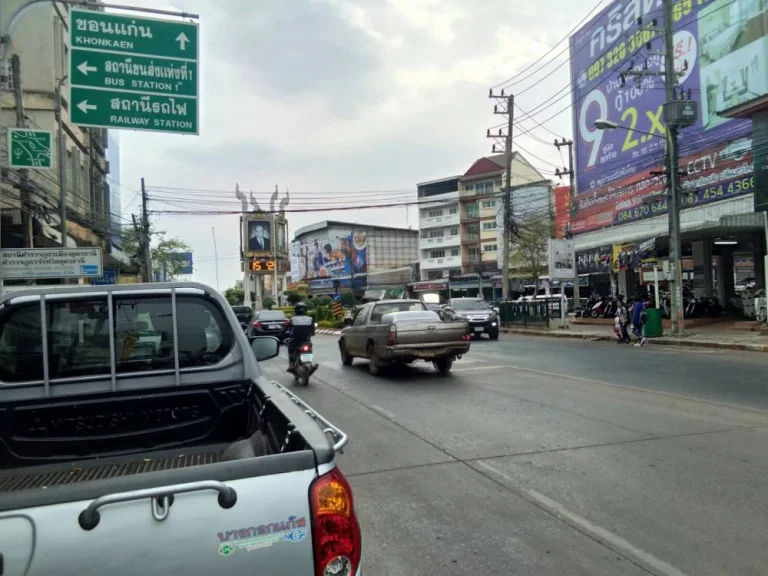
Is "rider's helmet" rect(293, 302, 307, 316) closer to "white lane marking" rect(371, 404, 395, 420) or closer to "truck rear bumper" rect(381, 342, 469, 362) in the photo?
"truck rear bumper" rect(381, 342, 469, 362)

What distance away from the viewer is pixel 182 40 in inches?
412

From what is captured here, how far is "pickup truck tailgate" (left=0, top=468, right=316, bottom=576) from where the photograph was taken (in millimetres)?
1787

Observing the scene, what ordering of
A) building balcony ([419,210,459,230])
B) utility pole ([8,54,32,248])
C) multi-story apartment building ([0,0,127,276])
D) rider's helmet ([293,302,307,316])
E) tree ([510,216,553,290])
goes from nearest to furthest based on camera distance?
rider's helmet ([293,302,307,316]), utility pole ([8,54,32,248]), multi-story apartment building ([0,0,127,276]), tree ([510,216,553,290]), building balcony ([419,210,459,230])

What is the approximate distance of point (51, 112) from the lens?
2244cm

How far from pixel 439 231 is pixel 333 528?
76.0 m

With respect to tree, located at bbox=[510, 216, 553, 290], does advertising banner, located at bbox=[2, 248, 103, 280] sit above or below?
below

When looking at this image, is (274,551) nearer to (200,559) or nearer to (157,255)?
(200,559)

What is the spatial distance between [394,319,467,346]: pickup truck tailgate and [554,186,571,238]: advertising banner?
3003 cm

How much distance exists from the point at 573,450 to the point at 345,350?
A: 10.4m

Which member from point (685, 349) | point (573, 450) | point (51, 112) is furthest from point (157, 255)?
point (573, 450)

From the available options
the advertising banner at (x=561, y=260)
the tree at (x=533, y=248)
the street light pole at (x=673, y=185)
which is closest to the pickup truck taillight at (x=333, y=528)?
the street light pole at (x=673, y=185)

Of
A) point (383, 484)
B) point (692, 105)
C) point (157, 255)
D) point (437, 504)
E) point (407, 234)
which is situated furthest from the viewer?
point (407, 234)

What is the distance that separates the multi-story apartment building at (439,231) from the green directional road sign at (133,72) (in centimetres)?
6492

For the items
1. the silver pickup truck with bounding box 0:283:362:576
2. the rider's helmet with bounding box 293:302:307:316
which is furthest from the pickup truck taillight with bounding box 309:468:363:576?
the rider's helmet with bounding box 293:302:307:316
